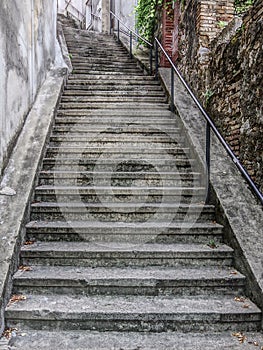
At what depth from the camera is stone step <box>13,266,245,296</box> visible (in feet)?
9.55

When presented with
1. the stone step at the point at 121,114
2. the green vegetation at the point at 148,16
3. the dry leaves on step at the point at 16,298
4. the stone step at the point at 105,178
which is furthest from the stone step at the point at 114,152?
the green vegetation at the point at 148,16

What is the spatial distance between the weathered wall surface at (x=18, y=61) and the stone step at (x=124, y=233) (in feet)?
2.81

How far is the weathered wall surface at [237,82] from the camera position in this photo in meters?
3.80

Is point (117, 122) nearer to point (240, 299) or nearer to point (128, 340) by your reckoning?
point (240, 299)

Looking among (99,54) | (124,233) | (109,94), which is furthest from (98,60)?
(124,233)

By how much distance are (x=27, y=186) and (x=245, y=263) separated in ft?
7.17

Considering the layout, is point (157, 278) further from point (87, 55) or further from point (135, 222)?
point (87, 55)

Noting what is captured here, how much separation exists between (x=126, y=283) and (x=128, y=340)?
0.47 meters

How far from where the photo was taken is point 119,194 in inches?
156

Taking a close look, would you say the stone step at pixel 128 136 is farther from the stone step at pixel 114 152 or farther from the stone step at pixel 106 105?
the stone step at pixel 106 105

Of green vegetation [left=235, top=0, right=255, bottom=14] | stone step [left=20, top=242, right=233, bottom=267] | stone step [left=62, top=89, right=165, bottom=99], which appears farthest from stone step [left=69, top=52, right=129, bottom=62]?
stone step [left=20, top=242, right=233, bottom=267]

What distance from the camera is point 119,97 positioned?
6.32m

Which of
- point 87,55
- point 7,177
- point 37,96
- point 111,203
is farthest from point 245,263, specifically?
point 87,55

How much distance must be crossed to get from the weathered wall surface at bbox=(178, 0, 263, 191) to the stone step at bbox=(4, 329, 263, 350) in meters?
1.64
